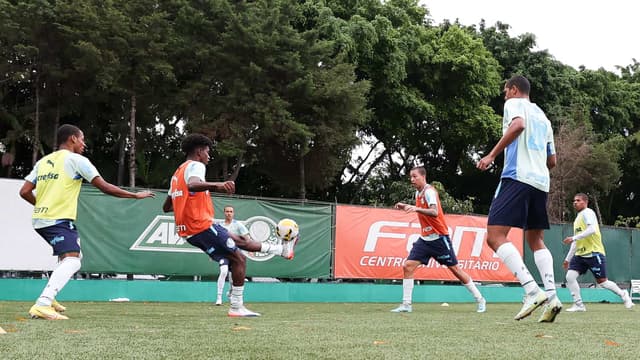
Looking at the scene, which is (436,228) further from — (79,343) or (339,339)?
(79,343)

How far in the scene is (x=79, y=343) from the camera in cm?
460

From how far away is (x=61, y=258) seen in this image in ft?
23.8

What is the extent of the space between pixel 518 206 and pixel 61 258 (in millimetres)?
4518

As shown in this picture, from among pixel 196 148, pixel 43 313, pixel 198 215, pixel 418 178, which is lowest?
pixel 43 313

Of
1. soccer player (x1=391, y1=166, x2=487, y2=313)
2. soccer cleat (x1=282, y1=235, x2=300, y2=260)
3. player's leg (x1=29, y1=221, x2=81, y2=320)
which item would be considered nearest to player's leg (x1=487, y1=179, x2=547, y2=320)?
soccer cleat (x1=282, y1=235, x2=300, y2=260)

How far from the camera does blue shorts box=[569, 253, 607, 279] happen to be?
42.5 ft

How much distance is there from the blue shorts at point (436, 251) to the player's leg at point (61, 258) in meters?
5.31

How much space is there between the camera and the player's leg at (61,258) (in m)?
6.95

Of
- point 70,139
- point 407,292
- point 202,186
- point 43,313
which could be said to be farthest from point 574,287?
point 43,313

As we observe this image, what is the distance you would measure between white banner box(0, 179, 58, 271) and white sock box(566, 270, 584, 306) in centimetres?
915

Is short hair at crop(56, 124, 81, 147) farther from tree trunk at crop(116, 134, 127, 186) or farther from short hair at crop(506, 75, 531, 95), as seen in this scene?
tree trunk at crop(116, 134, 127, 186)

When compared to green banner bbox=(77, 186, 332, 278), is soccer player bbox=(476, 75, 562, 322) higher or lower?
higher

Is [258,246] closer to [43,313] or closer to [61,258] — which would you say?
[61,258]

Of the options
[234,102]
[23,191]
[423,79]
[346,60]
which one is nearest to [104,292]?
[23,191]
